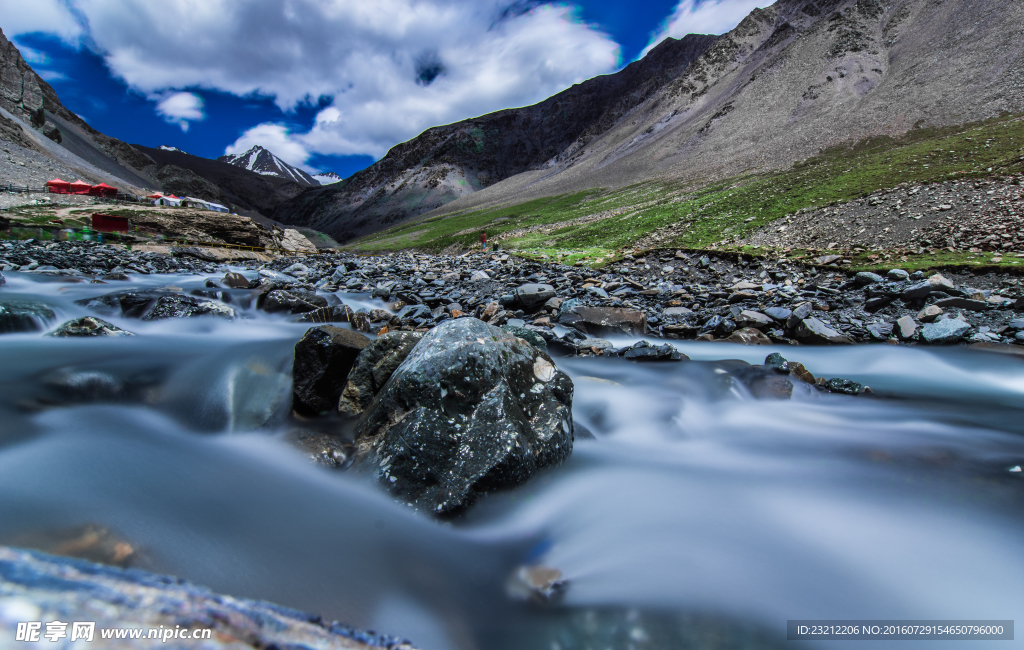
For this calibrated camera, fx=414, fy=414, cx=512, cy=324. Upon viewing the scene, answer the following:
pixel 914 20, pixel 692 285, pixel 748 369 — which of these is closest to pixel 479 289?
pixel 692 285

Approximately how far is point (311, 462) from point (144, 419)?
2.31 m

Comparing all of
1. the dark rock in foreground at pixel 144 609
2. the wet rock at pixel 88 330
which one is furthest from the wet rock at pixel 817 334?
the wet rock at pixel 88 330

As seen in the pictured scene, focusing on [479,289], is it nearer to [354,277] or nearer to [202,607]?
[354,277]

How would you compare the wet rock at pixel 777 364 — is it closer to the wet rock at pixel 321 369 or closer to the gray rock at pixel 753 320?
the gray rock at pixel 753 320

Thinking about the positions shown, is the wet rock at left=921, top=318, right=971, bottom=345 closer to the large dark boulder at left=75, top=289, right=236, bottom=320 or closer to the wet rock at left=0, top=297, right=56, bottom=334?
the large dark boulder at left=75, top=289, right=236, bottom=320

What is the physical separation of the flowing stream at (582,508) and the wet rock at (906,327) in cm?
263

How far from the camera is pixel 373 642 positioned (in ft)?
5.08

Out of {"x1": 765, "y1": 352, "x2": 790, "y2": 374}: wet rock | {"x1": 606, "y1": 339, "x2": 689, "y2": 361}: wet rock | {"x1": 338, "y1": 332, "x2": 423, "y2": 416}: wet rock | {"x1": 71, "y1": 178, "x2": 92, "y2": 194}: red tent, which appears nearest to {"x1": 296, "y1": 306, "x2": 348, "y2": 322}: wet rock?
{"x1": 338, "y1": 332, "x2": 423, "y2": 416}: wet rock

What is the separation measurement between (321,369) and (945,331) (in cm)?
1167

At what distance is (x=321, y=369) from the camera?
5180mm

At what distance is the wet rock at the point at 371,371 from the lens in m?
5.02

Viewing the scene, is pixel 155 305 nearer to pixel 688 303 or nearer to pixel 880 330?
pixel 688 303

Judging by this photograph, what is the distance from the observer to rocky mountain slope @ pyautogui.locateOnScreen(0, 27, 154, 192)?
61.3 metres

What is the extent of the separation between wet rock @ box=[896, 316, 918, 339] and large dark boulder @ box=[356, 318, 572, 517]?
347 inches
